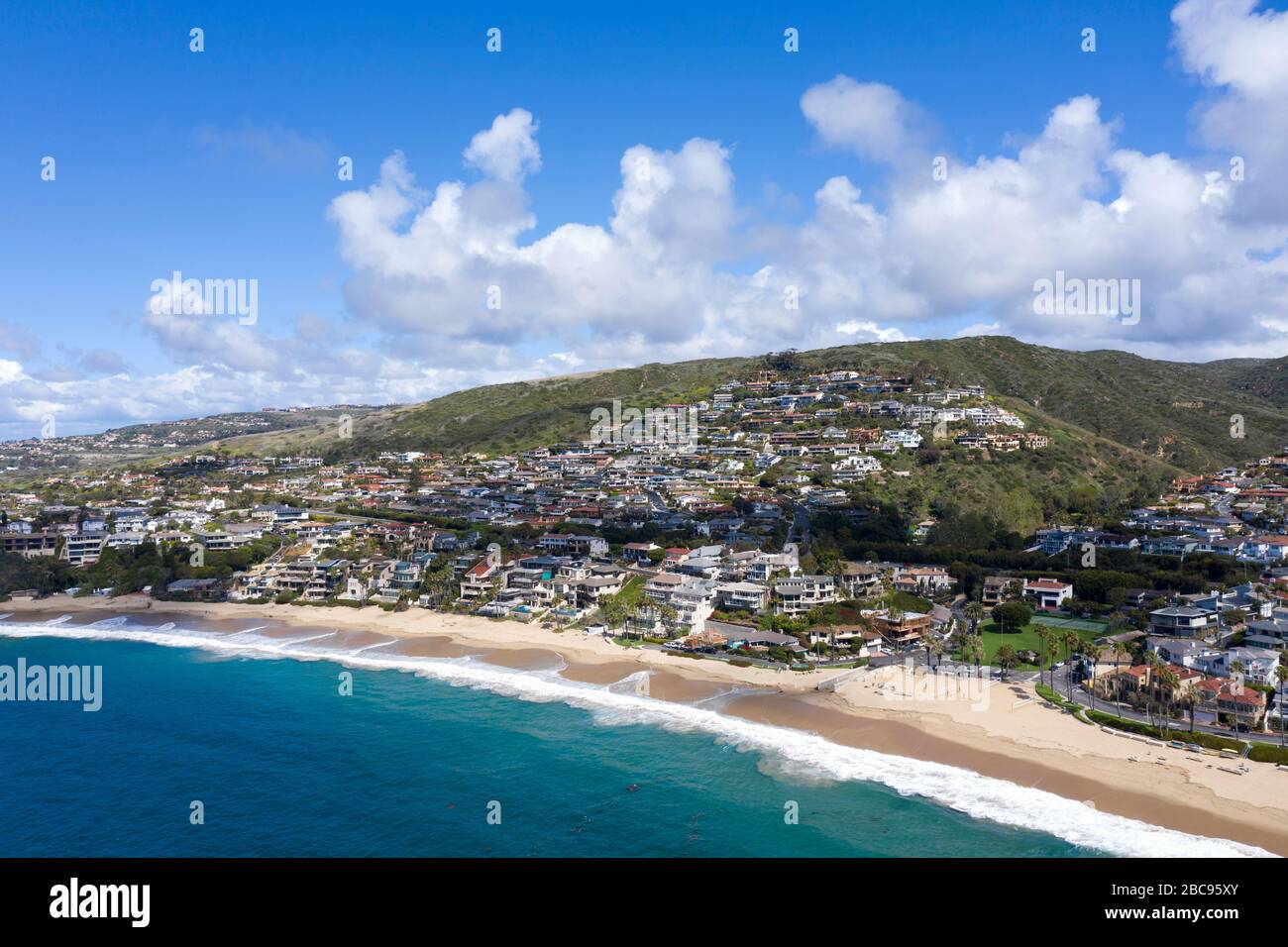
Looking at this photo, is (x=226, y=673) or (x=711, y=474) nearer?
(x=226, y=673)

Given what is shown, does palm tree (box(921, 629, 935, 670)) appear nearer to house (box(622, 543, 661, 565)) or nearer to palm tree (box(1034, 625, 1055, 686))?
palm tree (box(1034, 625, 1055, 686))

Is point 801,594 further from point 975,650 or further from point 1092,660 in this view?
point 1092,660

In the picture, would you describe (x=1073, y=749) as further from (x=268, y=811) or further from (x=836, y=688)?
(x=268, y=811)

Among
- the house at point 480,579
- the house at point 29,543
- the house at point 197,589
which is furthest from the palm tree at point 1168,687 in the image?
the house at point 29,543

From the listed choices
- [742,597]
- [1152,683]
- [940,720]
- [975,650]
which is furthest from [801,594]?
[1152,683]

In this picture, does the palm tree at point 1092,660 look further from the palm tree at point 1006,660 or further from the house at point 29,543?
the house at point 29,543
